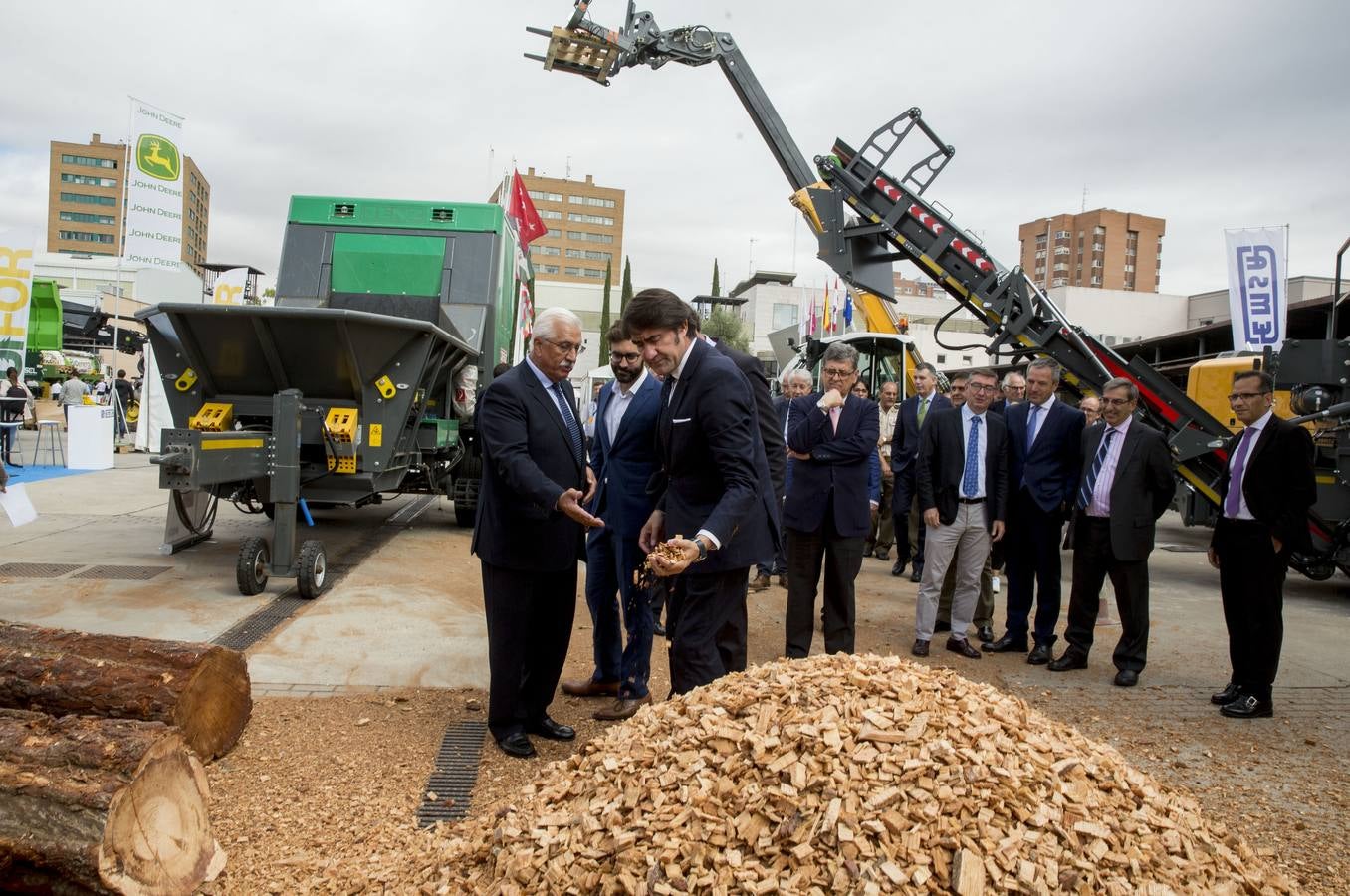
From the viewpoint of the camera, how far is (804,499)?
16.9 feet

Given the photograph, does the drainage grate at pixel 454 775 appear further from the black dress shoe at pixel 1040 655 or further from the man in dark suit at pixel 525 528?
the black dress shoe at pixel 1040 655

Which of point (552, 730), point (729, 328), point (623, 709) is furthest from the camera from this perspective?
point (729, 328)

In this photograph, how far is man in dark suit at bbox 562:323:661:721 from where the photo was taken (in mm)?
4414

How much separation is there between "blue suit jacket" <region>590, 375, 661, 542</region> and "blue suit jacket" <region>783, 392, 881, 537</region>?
109cm

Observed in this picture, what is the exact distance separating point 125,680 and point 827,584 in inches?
139

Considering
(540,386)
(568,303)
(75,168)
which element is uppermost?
(75,168)

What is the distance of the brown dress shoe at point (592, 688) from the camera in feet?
15.4

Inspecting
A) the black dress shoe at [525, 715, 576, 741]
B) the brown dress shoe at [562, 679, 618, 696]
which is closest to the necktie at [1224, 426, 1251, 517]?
the brown dress shoe at [562, 679, 618, 696]

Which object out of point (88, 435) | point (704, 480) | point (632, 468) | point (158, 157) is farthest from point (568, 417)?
point (158, 157)

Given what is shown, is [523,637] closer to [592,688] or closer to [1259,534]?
[592,688]

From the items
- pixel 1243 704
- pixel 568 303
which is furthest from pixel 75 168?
pixel 1243 704

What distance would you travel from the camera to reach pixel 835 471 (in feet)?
16.8

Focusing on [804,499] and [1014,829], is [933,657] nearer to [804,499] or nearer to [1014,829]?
[804,499]

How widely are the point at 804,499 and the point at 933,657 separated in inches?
60.7
